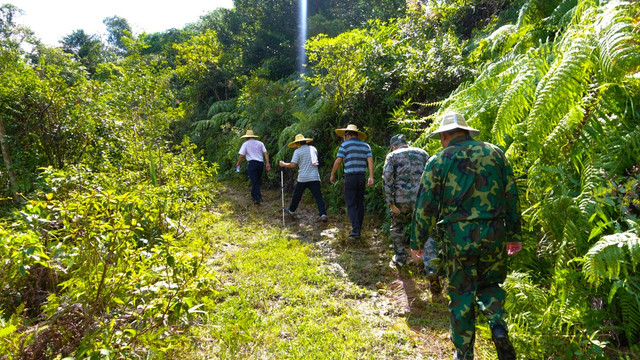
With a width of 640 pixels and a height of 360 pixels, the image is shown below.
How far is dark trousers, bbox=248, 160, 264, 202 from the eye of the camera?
8703mm

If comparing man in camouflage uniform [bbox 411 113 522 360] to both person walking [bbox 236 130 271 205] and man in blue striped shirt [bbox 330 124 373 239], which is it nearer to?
man in blue striped shirt [bbox 330 124 373 239]

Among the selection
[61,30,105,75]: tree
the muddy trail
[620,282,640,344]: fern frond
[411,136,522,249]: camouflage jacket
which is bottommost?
the muddy trail

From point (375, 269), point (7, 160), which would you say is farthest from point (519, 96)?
point (7, 160)

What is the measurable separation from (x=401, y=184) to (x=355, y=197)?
1515 mm

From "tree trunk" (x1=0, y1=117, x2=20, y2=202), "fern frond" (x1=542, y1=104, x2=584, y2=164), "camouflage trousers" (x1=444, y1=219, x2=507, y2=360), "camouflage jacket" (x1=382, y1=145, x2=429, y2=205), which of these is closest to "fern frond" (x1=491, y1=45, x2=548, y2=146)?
"fern frond" (x1=542, y1=104, x2=584, y2=164)

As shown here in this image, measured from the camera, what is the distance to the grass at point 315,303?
292 centimetres

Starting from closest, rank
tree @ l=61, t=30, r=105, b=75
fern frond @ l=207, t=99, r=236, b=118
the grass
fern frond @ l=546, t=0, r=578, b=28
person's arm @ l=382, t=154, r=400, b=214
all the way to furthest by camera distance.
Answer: the grass, fern frond @ l=546, t=0, r=578, b=28, person's arm @ l=382, t=154, r=400, b=214, fern frond @ l=207, t=99, r=236, b=118, tree @ l=61, t=30, r=105, b=75

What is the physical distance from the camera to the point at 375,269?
4.73 meters

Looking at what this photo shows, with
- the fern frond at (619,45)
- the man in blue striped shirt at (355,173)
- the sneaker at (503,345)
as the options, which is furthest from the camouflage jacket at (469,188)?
the man in blue striped shirt at (355,173)

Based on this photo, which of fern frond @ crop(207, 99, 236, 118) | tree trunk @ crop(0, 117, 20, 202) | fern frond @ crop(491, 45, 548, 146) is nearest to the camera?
fern frond @ crop(491, 45, 548, 146)

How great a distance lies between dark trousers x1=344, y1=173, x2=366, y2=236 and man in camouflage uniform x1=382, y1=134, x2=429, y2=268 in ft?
3.99

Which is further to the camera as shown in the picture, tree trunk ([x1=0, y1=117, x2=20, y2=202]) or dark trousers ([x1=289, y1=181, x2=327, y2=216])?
dark trousers ([x1=289, y1=181, x2=327, y2=216])

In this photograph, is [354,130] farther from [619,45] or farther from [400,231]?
[619,45]

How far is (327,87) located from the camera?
8.18m
